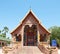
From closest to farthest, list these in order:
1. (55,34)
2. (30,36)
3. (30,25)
A: (30,25), (30,36), (55,34)

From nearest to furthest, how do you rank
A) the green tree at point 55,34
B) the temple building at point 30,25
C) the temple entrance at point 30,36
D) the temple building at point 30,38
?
the temple building at point 30,38 → the temple building at point 30,25 → the temple entrance at point 30,36 → the green tree at point 55,34

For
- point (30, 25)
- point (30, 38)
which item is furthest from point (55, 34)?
point (30, 25)

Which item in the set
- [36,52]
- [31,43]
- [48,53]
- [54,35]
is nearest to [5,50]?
[36,52]

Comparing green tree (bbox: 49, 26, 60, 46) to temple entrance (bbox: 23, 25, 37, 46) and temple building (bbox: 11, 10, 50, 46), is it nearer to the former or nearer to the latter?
temple entrance (bbox: 23, 25, 37, 46)

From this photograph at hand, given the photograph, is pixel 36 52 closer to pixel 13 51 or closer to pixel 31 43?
pixel 13 51

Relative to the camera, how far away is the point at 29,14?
29531mm

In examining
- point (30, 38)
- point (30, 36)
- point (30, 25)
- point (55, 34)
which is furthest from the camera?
point (55, 34)

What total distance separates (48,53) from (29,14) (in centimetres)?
893

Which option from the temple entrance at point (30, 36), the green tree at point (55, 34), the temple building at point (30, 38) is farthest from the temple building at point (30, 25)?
the green tree at point (55, 34)

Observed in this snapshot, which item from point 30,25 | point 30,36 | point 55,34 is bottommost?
point 30,36

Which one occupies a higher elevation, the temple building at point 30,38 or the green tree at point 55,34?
the green tree at point 55,34

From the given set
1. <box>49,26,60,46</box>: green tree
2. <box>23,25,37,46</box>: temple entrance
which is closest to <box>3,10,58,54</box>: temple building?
<box>23,25,37,46</box>: temple entrance

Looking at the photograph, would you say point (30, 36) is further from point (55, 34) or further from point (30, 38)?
point (55, 34)

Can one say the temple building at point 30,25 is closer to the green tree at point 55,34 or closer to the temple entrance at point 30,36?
the temple entrance at point 30,36
